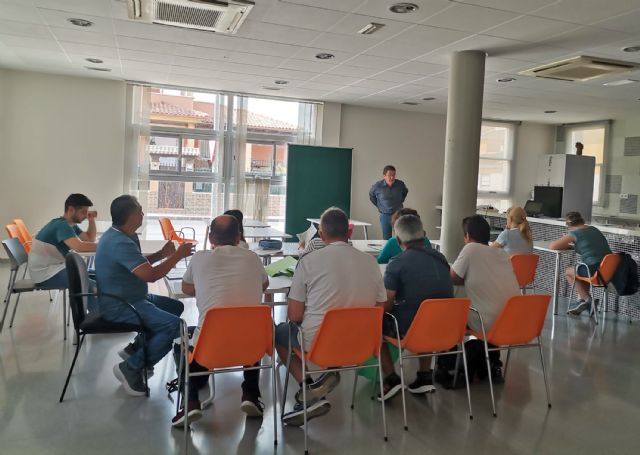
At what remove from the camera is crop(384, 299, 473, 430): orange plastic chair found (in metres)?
2.86

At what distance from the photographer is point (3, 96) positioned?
762 centimetres

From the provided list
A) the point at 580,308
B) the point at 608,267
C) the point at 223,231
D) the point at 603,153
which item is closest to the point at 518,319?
the point at 223,231

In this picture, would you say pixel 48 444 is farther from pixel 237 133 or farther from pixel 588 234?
pixel 237 133

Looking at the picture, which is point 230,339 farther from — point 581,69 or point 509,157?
point 509,157

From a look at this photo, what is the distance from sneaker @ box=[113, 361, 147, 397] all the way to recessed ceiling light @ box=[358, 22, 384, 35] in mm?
3533

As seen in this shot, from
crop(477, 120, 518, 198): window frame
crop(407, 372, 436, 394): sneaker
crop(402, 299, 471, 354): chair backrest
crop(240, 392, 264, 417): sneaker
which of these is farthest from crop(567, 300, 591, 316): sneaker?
crop(477, 120, 518, 198): window frame

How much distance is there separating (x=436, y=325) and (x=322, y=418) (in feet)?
2.82

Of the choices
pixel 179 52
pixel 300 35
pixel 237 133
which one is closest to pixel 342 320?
pixel 300 35

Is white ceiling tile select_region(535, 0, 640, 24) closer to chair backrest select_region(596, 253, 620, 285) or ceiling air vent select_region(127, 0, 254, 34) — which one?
chair backrest select_region(596, 253, 620, 285)

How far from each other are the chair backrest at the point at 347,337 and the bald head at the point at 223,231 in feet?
2.42

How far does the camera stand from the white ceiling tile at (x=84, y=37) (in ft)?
17.6

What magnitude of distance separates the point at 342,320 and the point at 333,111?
7226 mm

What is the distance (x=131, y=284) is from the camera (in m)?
3.13

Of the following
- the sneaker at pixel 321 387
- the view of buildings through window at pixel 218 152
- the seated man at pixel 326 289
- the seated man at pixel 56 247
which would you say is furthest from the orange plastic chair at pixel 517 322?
the view of buildings through window at pixel 218 152
